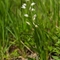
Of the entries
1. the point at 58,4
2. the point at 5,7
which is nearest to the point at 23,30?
the point at 5,7

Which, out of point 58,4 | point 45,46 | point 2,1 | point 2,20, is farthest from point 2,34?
point 58,4

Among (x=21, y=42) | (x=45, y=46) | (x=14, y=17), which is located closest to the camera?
(x=45, y=46)

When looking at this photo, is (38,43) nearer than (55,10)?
Yes

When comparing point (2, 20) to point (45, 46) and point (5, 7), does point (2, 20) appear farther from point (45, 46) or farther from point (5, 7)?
point (45, 46)

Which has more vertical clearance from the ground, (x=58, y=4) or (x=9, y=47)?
(x=58, y=4)

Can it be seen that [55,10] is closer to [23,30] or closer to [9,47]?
[23,30]

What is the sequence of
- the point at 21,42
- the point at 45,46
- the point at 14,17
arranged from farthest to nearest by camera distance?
the point at 14,17
the point at 21,42
the point at 45,46

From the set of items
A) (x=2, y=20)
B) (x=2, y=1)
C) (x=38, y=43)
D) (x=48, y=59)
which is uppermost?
(x=2, y=1)
